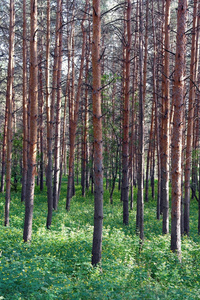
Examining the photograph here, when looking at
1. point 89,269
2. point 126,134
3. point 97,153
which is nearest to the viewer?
point 89,269

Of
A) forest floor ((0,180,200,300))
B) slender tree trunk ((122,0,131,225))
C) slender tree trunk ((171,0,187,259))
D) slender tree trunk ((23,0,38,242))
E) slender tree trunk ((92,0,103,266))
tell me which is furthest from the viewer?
slender tree trunk ((122,0,131,225))

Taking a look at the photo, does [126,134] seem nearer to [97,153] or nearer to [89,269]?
[97,153]

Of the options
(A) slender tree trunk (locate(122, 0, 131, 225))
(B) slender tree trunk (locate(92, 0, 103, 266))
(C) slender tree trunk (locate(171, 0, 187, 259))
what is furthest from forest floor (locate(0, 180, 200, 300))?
(A) slender tree trunk (locate(122, 0, 131, 225))

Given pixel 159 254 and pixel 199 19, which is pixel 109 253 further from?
pixel 199 19

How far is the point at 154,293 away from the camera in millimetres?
5430

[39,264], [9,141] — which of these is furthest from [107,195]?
[39,264]

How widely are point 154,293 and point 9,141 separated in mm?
8063

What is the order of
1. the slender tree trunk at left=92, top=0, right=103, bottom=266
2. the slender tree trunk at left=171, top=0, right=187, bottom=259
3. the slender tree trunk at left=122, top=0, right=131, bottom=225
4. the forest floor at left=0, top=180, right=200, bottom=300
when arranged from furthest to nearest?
the slender tree trunk at left=122, top=0, right=131, bottom=225 < the slender tree trunk at left=171, top=0, right=187, bottom=259 < the slender tree trunk at left=92, top=0, right=103, bottom=266 < the forest floor at left=0, top=180, right=200, bottom=300

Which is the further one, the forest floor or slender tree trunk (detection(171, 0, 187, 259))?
slender tree trunk (detection(171, 0, 187, 259))

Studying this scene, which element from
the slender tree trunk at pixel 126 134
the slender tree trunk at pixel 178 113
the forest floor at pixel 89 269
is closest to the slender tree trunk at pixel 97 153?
the forest floor at pixel 89 269

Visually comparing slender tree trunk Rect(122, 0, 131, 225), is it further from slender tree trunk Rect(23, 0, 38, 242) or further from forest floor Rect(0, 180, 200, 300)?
slender tree trunk Rect(23, 0, 38, 242)

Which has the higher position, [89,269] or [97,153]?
[97,153]

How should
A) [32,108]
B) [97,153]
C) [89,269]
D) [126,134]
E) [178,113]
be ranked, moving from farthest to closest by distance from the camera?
[126,134]
[32,108]
[178,113]
[97,153]
[89,269]

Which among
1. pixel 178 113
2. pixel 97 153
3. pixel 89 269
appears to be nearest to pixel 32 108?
pixel 97 153
